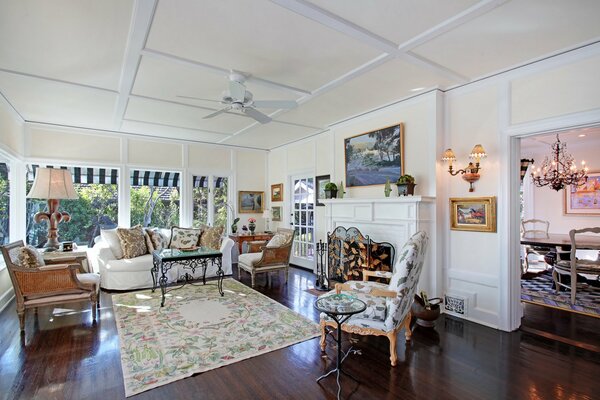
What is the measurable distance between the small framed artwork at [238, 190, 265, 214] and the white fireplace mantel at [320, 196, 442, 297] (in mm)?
3171

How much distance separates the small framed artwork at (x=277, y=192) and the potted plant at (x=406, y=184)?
3.83 meters

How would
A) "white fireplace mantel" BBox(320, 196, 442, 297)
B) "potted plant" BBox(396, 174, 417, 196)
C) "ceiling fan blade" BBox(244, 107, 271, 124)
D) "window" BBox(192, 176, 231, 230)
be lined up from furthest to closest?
"window" BBox(192, 176, 231, 230) → "potted plant" BBox(396, 174, 417, 196) → "white fireplace mantel" BBox(320, 196, 442, 297) → "ceiling fan blade" BBox(244, 107, 271, 124)

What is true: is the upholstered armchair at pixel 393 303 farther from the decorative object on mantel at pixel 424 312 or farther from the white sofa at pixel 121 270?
the white sofa at pixel 121 270

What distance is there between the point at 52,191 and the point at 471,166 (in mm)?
5685

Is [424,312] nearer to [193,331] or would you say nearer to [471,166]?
[471,166]

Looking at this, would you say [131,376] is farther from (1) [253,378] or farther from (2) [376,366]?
(2) [376,366]

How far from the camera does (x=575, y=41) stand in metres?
2.88

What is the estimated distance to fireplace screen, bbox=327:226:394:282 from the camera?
449cm

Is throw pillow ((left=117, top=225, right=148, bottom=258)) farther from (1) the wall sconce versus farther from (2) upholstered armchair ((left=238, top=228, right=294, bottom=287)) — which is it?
(1) the wall sconce

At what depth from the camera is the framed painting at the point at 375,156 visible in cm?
452

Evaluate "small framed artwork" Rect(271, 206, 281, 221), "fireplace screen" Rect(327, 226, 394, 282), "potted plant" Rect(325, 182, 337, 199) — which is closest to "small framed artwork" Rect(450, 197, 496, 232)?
"fireplace screen" Rect(327, 226, 394, 282)

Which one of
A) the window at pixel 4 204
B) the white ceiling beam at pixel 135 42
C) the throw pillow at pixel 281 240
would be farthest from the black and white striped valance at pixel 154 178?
the throw pillow at pixel 281 240

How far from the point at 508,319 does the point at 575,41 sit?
282 cm

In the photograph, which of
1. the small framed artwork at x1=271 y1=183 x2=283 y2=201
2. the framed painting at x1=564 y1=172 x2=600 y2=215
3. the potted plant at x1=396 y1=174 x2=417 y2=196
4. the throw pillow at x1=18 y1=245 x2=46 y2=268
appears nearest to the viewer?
the throw pillow at x1=18 y1=245 x2=46 y2=268
